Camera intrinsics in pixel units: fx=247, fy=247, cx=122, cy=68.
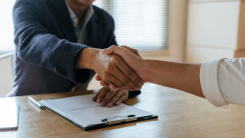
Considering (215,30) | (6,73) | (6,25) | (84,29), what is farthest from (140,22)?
(6,73)

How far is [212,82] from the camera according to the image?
697mm

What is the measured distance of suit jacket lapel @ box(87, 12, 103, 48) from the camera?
60.1 inches

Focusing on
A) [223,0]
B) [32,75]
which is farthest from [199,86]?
[223,0]

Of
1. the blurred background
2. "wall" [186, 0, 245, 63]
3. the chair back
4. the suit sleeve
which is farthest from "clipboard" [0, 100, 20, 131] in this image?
"wall" [186, 0, 245, 63]

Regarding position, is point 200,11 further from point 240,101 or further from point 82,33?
point 240,101

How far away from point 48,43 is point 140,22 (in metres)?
2.38

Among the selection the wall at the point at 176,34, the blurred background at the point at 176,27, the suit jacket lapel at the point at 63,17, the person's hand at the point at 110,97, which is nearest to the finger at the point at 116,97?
the person's hand at the point at 110,97

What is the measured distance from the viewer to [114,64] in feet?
3.22

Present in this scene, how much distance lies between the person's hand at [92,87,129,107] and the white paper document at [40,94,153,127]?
0.02m

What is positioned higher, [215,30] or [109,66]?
[109,66]

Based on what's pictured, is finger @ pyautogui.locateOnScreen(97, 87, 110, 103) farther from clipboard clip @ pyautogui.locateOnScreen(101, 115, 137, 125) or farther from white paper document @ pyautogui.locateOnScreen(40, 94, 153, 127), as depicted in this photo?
clipboard clip @ pyautogui.locateOnScreen(101, 115, 137, 125)

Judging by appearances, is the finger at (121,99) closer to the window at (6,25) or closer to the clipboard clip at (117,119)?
the clipboard clip at (117,119)

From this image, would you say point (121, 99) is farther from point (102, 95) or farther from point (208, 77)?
point (208, 77)

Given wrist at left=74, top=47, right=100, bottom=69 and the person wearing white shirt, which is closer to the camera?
the person wearing white shirt
